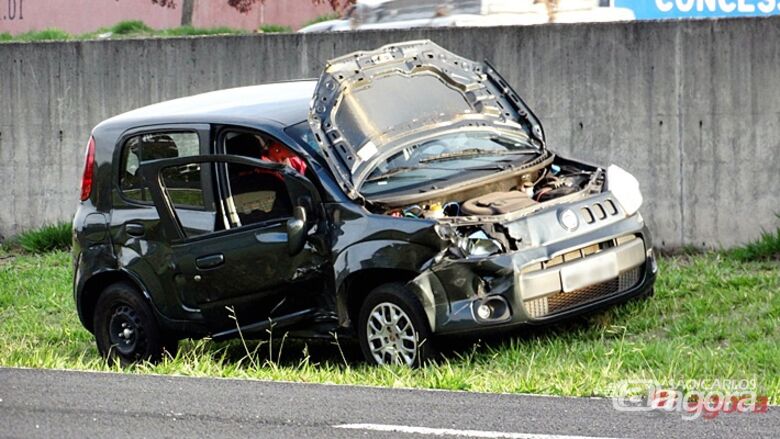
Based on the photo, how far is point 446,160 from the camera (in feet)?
33.6

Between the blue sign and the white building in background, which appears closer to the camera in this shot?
the white building in background

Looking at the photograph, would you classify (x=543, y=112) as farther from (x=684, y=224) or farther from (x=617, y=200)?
(x=617, y=200)

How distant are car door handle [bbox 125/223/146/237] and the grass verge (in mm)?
903

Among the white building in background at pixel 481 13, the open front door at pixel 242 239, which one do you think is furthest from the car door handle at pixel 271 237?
the white building in background at pixel 481 13

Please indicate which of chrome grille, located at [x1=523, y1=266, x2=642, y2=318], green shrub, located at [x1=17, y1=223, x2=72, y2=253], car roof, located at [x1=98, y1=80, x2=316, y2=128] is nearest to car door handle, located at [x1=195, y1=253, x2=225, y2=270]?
car roof, located at [x1=98, y1=80, x2=316, y2=128]

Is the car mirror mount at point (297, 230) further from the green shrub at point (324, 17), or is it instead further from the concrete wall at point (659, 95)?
the green shrub at point (324, 17)

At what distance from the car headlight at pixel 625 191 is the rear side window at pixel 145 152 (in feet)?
9.14

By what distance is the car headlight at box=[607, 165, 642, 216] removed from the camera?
10211 mm

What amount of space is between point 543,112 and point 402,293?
178 inches

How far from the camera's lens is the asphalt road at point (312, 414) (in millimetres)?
6836

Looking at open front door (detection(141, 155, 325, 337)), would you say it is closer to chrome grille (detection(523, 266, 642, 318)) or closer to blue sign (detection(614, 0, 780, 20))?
chrome grille (detection(523, 266, 642, 318))

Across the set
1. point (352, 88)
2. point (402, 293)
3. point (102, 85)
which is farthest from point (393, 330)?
point (102, 85)
